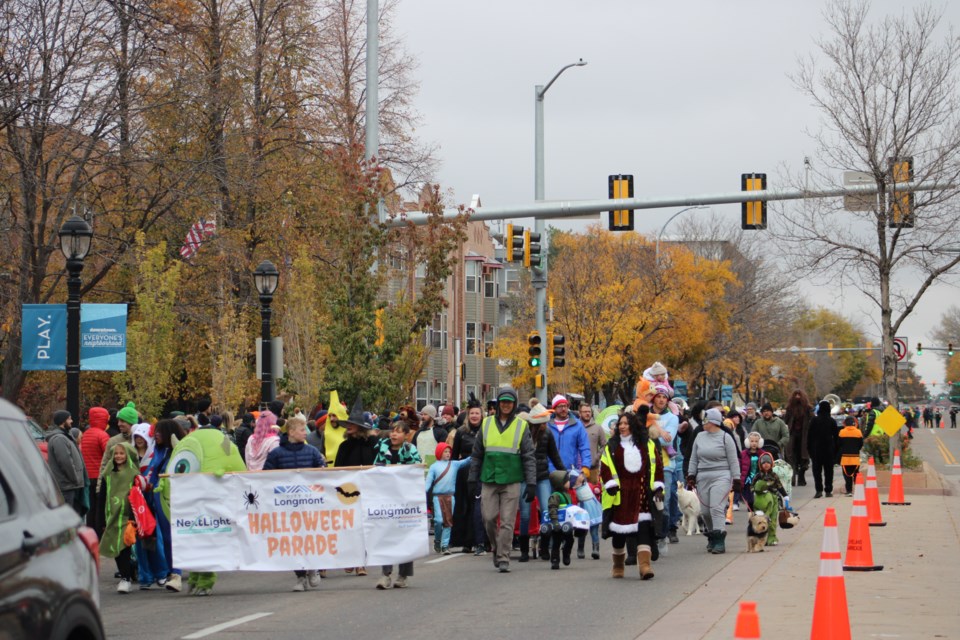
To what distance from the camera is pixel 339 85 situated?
43.8 meters

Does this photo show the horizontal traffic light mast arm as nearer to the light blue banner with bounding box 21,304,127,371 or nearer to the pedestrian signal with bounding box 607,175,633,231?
the pedestrian signal with bounding box 607,175,633,231

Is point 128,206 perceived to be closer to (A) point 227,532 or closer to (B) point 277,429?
(B) point 277,429

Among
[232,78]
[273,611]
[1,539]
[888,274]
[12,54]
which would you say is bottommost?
[273,611]

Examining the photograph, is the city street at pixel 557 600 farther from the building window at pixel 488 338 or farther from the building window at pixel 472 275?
the building window at pixel 488 338

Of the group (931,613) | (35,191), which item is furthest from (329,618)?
(35,191)

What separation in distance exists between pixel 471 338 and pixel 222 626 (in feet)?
Answer: 230

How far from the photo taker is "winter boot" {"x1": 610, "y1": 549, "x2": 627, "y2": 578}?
15.1 m

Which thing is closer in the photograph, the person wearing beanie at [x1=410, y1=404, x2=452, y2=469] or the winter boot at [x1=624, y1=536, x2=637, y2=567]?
the winter boot at [x1=624, y1=536, x2=637, y2=567]

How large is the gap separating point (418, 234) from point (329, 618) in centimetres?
2116

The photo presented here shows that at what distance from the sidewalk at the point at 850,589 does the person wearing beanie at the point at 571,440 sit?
2139 mm

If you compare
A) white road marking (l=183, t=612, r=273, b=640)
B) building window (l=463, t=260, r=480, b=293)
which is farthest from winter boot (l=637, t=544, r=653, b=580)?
building window (l=463, t=260, r=480, b=293)

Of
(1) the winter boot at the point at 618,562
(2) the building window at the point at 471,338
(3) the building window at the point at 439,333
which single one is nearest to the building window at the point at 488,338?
(2) the building window at the point at 471,338

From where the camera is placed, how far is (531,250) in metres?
33.8

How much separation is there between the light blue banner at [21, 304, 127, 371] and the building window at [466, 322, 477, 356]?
60220 mm
